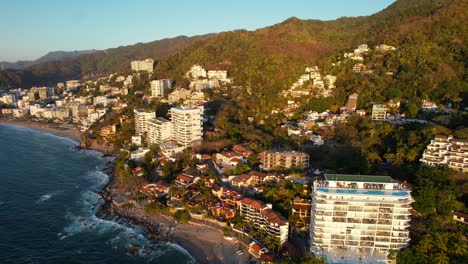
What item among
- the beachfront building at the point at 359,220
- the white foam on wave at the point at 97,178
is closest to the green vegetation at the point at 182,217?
the beachfront building at the point at 359,220

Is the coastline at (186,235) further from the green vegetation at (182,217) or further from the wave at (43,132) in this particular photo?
the wave at (43,132)

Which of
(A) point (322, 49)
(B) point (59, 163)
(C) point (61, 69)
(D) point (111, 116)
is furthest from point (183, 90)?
(C) point (61, 69)

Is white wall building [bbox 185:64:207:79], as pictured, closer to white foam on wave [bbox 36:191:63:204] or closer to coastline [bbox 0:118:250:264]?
coastline [bbox 0:118:250:264]

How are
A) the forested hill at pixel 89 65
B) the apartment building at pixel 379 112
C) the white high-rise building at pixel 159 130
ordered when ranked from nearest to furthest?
the apartment building at pixel 379 112, the white high-rise building at pixel 159 130, the forested hill at pixel 89 65

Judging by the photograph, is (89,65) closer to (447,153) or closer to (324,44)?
(324,44)

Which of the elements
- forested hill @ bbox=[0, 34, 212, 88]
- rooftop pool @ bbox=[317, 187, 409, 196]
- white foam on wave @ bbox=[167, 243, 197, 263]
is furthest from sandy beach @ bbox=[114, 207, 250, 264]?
forested hill @ bbox=[0, 34, 212, 88]

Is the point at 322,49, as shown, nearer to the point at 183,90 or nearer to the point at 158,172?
the point at 183,90

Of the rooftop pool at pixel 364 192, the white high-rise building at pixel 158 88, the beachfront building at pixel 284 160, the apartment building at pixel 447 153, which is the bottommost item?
the beachfront building at pixel 284 160

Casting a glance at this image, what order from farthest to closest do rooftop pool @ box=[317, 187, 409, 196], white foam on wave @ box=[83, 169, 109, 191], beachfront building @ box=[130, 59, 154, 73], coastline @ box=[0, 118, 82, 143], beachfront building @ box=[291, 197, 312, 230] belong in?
beachfront building @ box=[130, 59, 154, 73]
coastline @ box=[0, 118, 82, 143]
white foam on wave @ box=[83, 169, 109, 191]
beachfront building @ box=[291, 197, 312, 230]
rooftop pool @ box=[317, 187, 409, 196]
